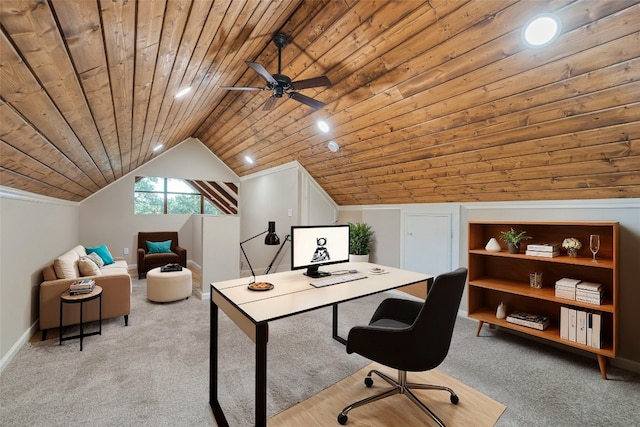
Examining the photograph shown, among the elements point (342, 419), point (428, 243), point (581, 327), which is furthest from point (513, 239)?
point (342, 419)

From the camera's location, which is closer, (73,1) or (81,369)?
(73,1)

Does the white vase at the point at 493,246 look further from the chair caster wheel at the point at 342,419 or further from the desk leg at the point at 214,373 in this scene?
the desk leg at the point at 214,373

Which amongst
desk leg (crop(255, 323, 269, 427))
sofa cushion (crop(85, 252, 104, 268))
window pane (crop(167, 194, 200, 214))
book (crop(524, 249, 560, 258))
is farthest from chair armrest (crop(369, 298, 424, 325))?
window pane (crop(167, 194, 200, 214))

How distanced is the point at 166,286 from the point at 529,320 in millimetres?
4268

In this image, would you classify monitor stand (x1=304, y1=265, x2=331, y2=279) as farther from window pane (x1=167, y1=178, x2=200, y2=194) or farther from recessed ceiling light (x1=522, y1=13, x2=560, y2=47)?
window pane (x1=167, y1=178, x2=200, y2=194)

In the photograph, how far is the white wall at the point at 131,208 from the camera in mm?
5699

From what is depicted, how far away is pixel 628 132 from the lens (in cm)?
190

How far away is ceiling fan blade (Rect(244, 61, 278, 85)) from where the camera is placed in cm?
206

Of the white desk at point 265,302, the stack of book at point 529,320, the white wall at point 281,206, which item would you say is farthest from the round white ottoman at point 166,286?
the stack of book at point 529,320

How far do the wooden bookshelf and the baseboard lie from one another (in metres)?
4.23

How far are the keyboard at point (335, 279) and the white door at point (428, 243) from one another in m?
1.84

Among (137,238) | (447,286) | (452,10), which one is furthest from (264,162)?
(447,286)

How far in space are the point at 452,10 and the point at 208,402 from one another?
9.81 ft

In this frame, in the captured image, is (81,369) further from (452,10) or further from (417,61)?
(452,10)
